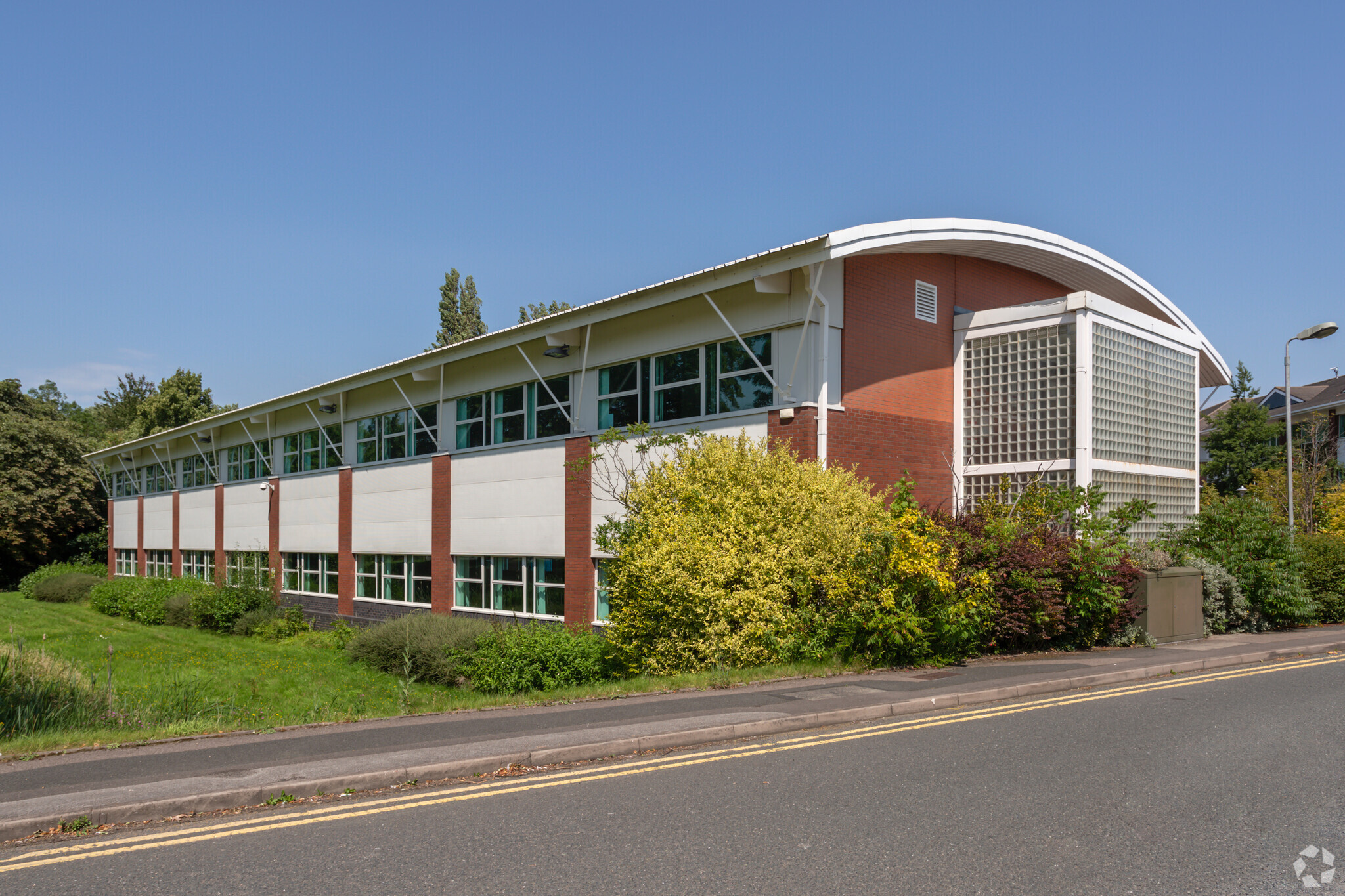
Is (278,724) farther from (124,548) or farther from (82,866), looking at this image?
(124,548)

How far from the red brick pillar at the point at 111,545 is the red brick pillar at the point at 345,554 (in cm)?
2943

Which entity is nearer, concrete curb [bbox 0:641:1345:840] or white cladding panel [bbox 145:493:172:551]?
concrete curb [bbox 0:641:1345:840]

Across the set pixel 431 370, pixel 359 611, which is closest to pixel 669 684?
pixel 431 370

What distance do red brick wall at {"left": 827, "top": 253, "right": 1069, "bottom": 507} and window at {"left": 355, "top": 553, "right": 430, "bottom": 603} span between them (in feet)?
45.2

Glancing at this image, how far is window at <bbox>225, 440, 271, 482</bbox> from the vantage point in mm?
36156

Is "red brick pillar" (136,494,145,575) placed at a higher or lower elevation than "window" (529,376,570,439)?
lower

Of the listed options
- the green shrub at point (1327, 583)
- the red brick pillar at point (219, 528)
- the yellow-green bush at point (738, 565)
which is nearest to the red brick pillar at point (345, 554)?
the red brick pillar at point (219, 528)

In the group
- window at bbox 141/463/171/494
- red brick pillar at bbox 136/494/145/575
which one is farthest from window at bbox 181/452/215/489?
red brick pillar at bbox 136/494/145/575

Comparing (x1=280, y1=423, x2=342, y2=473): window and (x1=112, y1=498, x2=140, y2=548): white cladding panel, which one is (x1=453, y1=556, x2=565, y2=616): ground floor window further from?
(x1=112, y1=498, x2=140, y2=548): white cladding panel

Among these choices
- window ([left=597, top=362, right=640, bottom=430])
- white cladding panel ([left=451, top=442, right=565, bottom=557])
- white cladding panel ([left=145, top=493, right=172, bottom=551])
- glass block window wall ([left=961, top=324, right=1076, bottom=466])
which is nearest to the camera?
glass block window wall ([left=961, top=324, right=1076, bottom=466])

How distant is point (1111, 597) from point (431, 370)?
17.8 metres

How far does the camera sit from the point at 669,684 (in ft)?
39.7

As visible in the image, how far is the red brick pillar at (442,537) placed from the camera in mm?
24922

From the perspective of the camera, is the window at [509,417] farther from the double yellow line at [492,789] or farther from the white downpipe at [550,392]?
the double yellow line at [492,789]
